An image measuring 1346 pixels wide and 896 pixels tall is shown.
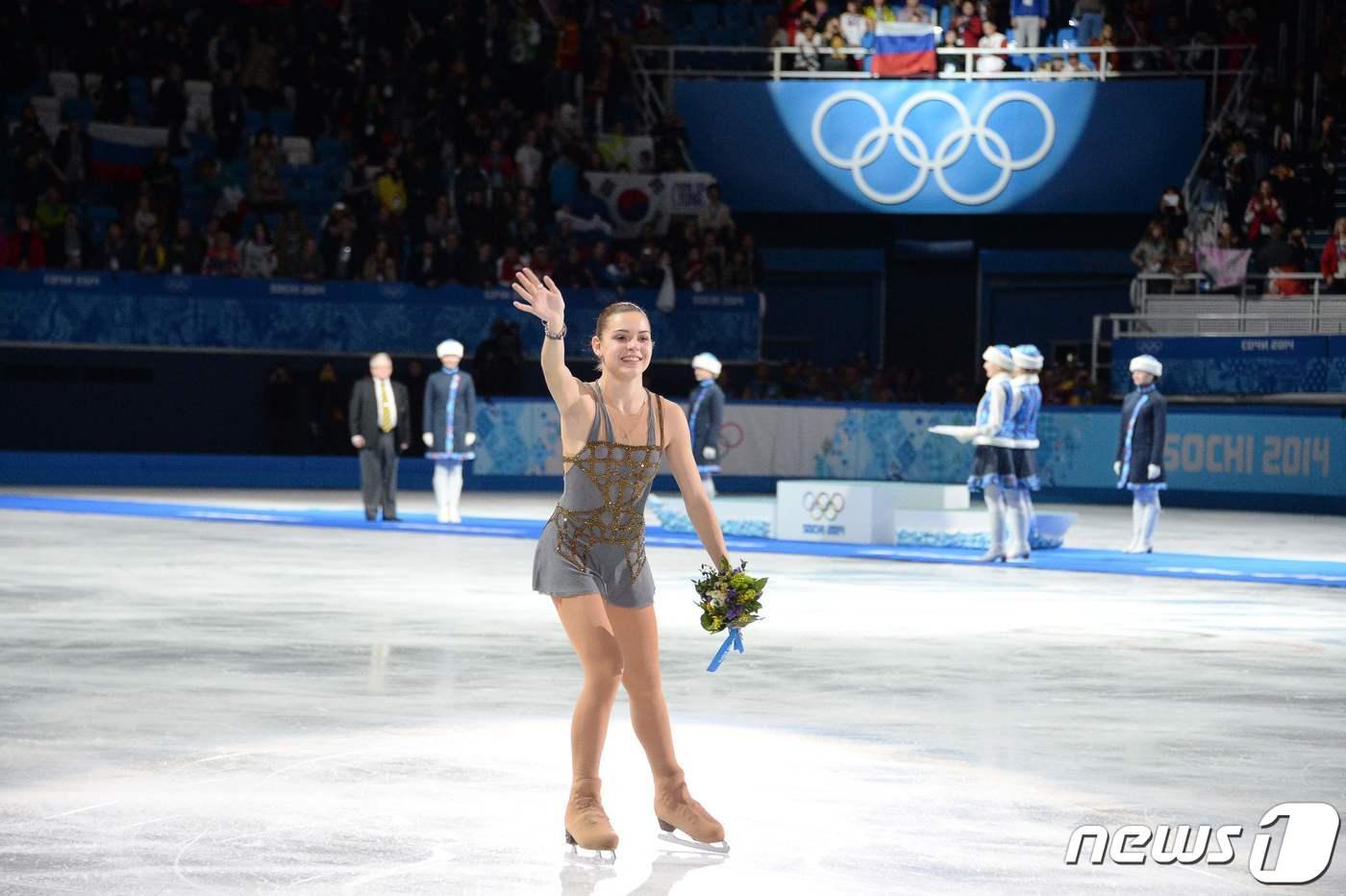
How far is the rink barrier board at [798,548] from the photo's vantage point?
18.5m

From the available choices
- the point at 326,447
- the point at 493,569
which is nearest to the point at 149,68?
the point at 326,447

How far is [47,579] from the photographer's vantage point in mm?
16031

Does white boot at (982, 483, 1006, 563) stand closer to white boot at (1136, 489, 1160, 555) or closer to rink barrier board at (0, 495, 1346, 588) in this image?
rink barrier board at (0, 495, 1346, 588)

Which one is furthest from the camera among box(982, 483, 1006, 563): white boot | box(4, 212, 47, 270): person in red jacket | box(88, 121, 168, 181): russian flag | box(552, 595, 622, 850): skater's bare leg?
box(88, 121, 168, 181): russian flag

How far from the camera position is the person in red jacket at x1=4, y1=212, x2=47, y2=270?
29938mm

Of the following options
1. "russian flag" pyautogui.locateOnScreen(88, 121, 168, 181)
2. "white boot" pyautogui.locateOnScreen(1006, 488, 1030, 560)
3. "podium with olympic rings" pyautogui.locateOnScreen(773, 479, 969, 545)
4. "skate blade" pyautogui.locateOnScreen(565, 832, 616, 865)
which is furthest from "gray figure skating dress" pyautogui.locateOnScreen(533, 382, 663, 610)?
"russian flag" pyautogui.locateOnScreen(88, 121, 168, 181)

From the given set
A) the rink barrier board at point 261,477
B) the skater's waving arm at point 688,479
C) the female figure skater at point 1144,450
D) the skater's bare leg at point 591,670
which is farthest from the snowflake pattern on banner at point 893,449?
the skater's bare leg at point 591,670

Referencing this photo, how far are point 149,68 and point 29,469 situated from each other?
23.0 feet

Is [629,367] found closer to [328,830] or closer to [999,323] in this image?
[328,830]

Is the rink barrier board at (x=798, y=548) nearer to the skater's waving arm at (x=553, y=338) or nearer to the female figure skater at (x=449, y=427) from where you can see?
the female figure skater at (x=449, y=427)

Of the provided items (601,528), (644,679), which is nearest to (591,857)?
(644,679)

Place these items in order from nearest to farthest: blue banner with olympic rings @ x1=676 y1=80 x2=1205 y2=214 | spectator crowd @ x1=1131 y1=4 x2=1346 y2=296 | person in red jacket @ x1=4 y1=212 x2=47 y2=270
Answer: spectator crowd @ x1=1131 y1=4 x2=1346 y2=296 < person in red jacket @ x1=4 y1=212 x2=47 y2=270 < blue banner with olympic rings @ x1=676 y1=80 x2=1205 y2=214

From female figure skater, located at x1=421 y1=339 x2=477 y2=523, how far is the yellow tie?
0.46 m

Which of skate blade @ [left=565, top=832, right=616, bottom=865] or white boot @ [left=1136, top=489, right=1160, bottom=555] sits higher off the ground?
skate blade @ [left=565, top=832, right=616, bottom=865]
